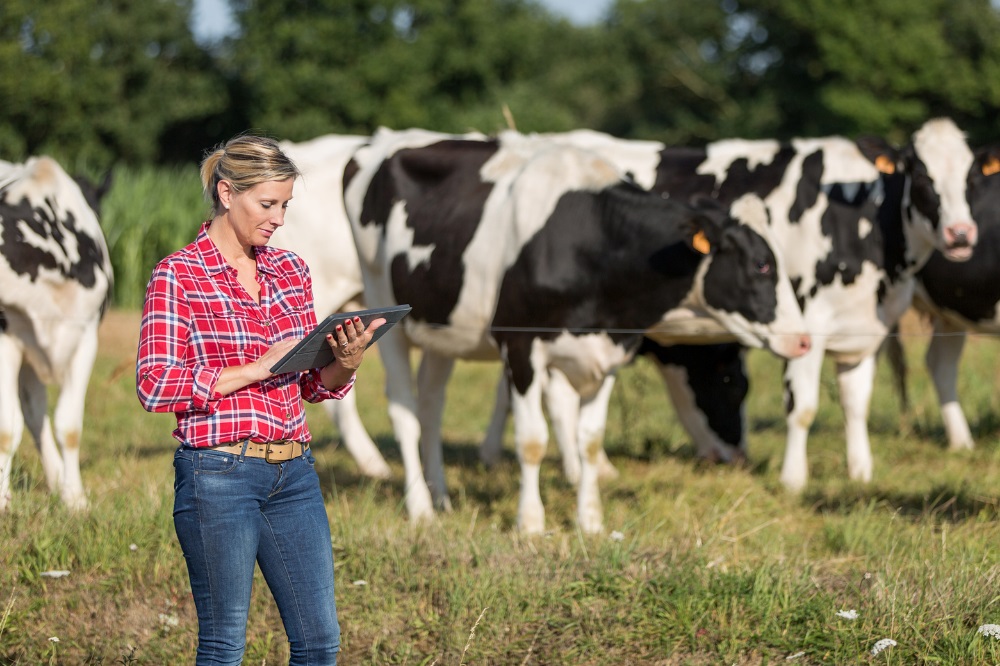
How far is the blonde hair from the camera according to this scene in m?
3.55

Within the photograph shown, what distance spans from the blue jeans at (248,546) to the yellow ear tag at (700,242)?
11.3ft

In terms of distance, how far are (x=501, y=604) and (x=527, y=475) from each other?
2.16m

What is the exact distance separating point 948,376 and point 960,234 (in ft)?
7.91

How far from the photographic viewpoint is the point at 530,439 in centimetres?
718

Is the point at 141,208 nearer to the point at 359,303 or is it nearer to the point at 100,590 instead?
the point at 359,303

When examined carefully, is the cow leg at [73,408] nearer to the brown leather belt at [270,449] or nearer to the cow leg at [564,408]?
the cow leg at [564,408]

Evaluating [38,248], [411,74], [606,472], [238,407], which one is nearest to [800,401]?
[606,472]

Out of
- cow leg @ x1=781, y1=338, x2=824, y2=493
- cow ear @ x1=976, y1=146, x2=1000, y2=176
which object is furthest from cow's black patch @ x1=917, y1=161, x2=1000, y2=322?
cow leg @ x1=781, y1=338, x2=824, y2=493

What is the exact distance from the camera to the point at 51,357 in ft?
23.8

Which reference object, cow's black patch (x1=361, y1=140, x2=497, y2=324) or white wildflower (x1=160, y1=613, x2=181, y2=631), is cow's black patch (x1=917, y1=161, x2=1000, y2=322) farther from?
white wildflower (x1=160, y1=613, x2=181, y2=631)

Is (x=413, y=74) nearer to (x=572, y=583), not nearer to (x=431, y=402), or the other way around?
(x=431, y=402)

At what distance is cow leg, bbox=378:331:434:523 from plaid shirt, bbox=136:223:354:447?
3.93 meters

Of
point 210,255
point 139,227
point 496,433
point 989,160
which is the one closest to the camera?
point 210,255

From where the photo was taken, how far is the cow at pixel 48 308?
7043 mm
